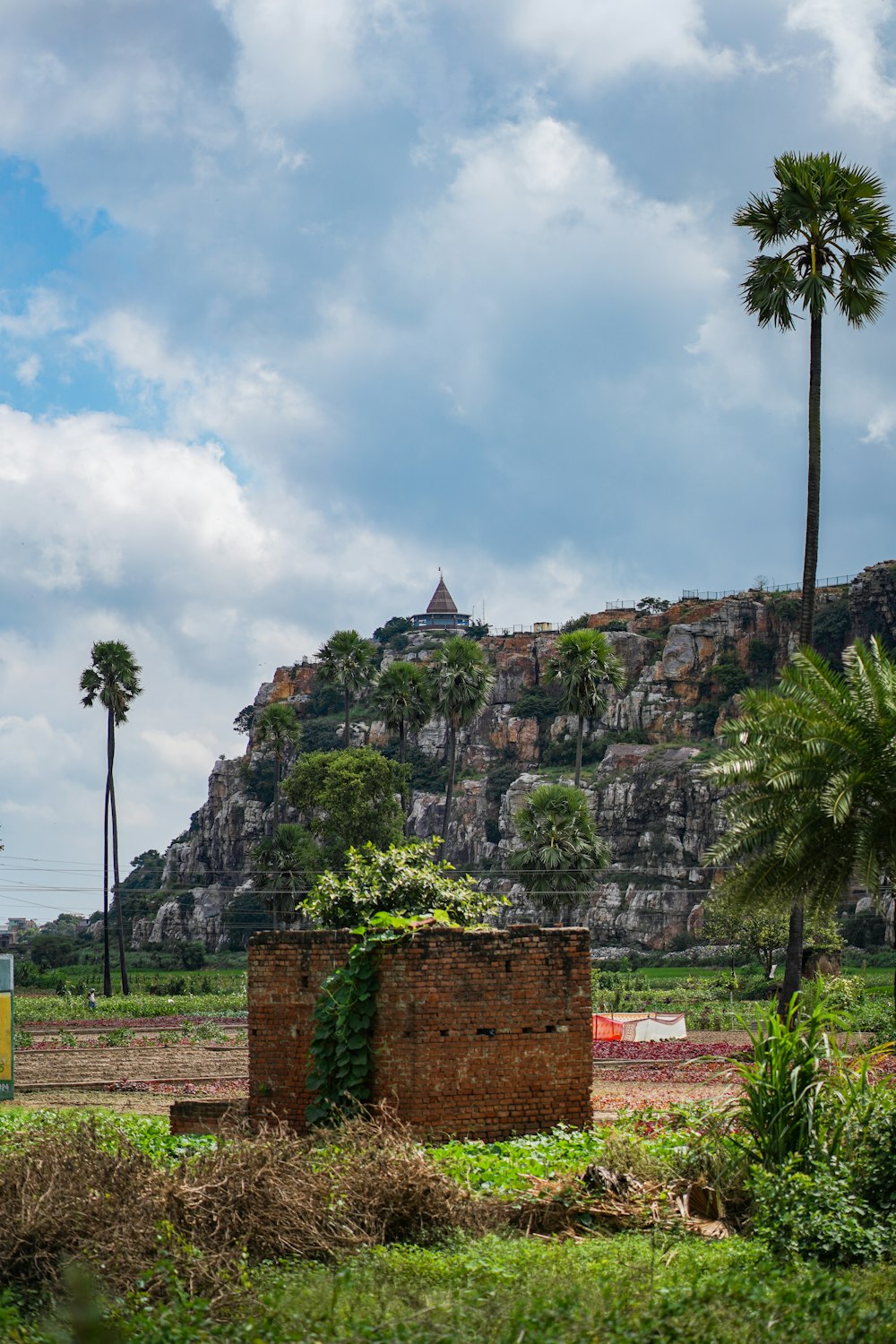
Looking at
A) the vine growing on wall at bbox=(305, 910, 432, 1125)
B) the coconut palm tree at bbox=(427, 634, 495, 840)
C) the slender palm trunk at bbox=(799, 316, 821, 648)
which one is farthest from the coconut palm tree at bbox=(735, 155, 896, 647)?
the coconut palm tree at bbox=(427, 634, 495, 840)

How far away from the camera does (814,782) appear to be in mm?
14695

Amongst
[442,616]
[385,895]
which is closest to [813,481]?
[385,895]

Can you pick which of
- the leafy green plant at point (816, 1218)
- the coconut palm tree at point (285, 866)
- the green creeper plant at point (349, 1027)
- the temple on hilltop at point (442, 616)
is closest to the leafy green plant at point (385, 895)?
the green creeper plant at point (349, 1027)

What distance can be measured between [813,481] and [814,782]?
10547mm

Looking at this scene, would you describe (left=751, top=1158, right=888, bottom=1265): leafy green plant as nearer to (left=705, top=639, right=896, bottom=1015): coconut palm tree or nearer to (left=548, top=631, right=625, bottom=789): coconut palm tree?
(left=705, top=639, right=896, bottom=1015): coconut palm tree

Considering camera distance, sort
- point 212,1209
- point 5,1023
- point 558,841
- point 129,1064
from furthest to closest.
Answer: point 558,841
point 129,1064
point 5,1023
point 212,1209

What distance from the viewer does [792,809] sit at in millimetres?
15266

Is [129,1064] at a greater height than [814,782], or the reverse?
[814,782]

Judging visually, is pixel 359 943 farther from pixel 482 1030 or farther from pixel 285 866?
pixel 285 866

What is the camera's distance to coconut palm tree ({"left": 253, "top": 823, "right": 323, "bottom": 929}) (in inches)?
2635

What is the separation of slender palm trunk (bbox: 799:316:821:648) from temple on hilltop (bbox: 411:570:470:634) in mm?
151242

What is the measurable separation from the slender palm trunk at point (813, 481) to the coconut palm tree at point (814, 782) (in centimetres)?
738

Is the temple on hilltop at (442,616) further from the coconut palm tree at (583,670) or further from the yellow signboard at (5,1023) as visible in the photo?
the yellow signboard at (5,1023)

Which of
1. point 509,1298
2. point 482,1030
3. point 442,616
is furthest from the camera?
point 442,616
